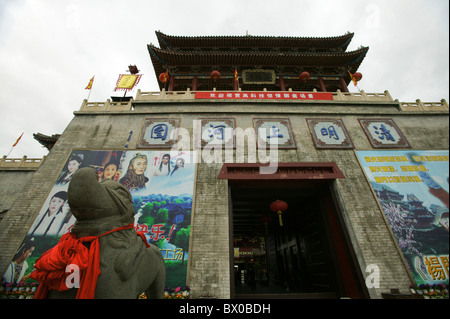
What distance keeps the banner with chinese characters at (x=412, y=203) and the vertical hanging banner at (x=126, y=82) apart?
36.6 feet

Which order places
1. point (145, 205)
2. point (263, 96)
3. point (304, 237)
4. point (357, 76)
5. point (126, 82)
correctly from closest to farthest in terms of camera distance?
point (145, 205), point (263, 96), point (304, 237), point (126, 82), point (357, 76)

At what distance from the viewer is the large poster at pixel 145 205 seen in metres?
5.82

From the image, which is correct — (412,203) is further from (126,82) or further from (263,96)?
(126,82)

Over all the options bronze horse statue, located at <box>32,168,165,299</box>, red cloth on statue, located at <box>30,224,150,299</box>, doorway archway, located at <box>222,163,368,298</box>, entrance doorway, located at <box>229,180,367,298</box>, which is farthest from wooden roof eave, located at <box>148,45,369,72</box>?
red cloth on statue, located at <box>30,224,150,299</box>

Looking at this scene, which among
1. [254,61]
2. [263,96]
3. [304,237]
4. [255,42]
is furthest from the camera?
[255,42]

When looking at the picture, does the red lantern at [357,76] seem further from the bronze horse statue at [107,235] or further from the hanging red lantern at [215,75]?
the bronze horse statue at [107,235]

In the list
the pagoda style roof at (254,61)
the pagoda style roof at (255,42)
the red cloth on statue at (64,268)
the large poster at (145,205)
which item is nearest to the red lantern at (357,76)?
the pagoda style roof at (254,61)

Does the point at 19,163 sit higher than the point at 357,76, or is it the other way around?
the point at 357,76

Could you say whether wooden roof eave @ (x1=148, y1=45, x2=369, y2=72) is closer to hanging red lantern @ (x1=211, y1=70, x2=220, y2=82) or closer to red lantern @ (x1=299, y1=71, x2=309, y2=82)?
red lantern @ (x1=299, y1=71, x2=309, y2=82)

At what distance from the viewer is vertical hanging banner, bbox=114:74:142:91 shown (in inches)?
397

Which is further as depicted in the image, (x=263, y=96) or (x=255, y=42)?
(x=255, y=42)

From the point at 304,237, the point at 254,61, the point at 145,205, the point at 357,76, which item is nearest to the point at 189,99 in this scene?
the point at 145,205

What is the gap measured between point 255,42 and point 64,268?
16235 mm

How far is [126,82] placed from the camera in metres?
10.3
